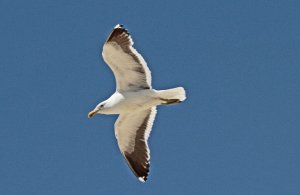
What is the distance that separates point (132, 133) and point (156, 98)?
1.40 meters

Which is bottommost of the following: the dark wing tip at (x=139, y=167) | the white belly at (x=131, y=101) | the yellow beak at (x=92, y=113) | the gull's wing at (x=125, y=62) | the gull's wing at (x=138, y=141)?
the dark wing tip at (x=139, y=167)

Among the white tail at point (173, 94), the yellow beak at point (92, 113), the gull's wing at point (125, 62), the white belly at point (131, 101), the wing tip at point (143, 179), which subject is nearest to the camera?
the gull's wing at point (125, 62)

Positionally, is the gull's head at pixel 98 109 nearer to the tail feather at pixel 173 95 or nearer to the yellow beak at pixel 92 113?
the yellow beak at pixel 92 113

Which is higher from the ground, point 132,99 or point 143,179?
point 132,99

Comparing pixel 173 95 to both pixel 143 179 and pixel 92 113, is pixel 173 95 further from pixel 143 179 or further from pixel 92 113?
pixel 143 179

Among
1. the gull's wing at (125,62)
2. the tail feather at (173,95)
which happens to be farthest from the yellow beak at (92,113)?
the tail feather at (173,95)

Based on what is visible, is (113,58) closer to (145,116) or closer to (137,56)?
(137,56)

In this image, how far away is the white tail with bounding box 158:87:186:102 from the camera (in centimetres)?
1345

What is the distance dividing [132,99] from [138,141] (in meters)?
1.37

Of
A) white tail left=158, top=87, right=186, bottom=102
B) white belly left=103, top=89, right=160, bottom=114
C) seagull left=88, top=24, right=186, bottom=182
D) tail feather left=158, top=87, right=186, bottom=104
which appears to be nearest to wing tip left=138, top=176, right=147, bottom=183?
seagull left=88, top=24, right=186, bottom=182

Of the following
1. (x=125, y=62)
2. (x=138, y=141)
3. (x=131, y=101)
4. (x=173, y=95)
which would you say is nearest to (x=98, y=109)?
(x=131, y=101)

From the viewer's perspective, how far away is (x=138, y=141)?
48.9ft

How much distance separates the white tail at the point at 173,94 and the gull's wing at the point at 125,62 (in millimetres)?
379

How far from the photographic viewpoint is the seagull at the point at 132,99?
1335 centimetres
